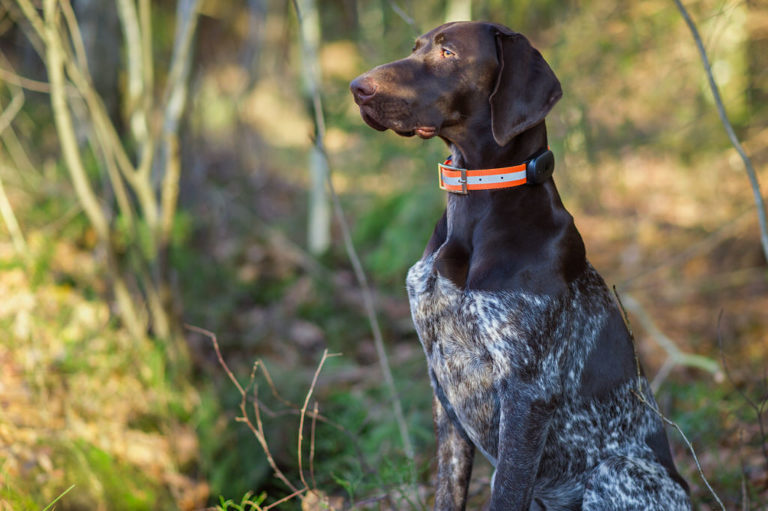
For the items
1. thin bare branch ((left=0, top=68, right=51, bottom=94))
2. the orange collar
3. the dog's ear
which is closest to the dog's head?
the dog's ear

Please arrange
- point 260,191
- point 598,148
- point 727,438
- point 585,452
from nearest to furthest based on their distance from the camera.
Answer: point 585,452 < point 727,438 < point 598,148 < point 260,191

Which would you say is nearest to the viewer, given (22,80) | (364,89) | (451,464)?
(364,89)

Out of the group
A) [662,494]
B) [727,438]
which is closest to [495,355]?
[662,494]

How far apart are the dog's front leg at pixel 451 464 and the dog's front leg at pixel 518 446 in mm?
300

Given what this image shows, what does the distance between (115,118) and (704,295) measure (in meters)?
7.87

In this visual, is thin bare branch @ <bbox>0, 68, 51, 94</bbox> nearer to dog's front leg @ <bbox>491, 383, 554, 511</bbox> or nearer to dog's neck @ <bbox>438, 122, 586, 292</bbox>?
dog's neck @ <bbox>438, 122, 586, 292</bbox>

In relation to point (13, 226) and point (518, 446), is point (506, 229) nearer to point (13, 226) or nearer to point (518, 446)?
point (518, 446)

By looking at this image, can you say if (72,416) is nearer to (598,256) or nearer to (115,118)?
(115,118)

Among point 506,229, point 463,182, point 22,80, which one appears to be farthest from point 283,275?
point 506,229

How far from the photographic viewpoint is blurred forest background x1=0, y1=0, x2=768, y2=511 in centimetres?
414

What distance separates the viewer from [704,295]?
8.16 m

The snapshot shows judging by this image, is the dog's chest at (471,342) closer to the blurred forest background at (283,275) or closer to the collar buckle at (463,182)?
the collar buckle at (463,182)

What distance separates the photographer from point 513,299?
7.62ft

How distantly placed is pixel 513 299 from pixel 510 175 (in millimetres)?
479
